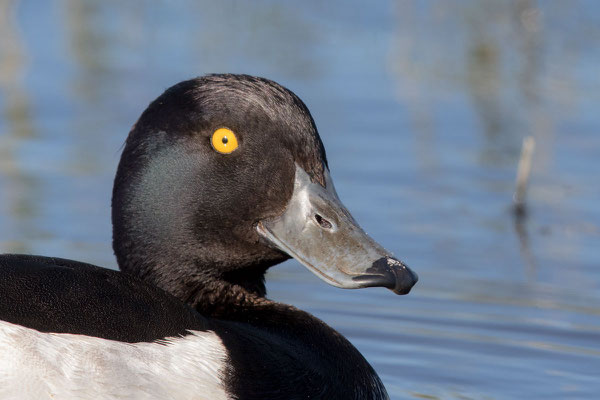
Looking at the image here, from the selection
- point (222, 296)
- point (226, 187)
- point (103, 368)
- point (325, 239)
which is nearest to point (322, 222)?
point (325, 239)

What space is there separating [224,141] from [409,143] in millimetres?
4049

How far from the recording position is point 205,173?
542cm

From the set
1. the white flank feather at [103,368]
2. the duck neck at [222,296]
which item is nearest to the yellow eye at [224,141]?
the duck neck at [222,296]

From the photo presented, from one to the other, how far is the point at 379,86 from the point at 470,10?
2.03 m

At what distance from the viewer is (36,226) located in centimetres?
788

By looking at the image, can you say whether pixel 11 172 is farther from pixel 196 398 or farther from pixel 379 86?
pixel 196 398

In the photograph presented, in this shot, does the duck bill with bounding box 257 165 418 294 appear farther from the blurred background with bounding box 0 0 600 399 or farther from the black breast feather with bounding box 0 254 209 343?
Answer: the blurred background with bounding box 0 0 600 399

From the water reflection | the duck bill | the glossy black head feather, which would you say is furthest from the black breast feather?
the water reflection

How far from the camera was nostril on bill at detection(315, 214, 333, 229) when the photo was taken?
5387mm

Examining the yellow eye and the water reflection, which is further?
the water reflection

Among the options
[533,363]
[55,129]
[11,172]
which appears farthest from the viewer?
[55,129]

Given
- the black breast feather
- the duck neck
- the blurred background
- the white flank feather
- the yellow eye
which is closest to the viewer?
the white flank feather

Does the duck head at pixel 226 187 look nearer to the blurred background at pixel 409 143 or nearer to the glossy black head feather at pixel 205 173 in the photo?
the glossy black head feather at pixel 205 173

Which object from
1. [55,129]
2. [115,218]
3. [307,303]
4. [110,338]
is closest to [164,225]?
[115,218]
